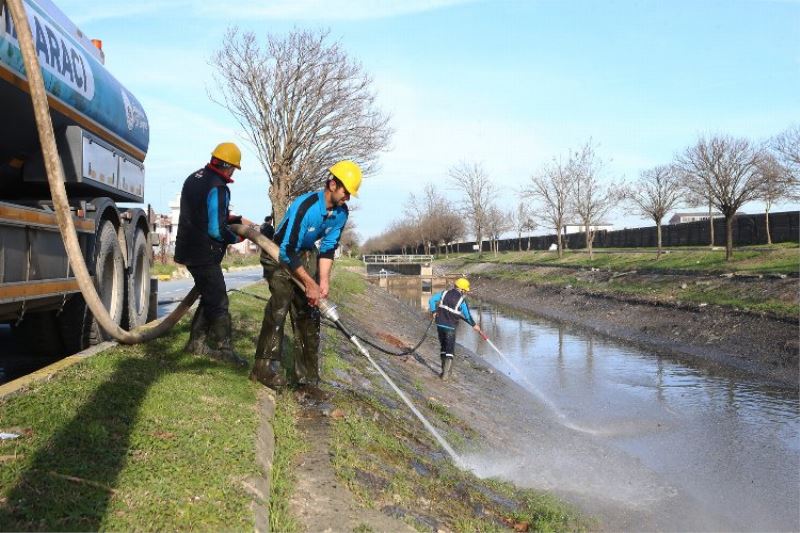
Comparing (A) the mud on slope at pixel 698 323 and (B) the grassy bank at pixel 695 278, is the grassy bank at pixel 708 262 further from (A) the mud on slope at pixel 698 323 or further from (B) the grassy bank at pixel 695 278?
(A) the mud on slope at pixel 698 323

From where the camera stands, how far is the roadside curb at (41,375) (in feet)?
17.7

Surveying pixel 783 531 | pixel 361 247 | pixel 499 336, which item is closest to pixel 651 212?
pixel 499 336

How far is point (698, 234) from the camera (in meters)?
49.7

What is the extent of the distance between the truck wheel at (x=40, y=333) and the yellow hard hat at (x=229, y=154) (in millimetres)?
2489

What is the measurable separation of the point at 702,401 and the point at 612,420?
2.90 metres

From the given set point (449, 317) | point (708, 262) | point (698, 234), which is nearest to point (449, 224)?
point (698, 234)

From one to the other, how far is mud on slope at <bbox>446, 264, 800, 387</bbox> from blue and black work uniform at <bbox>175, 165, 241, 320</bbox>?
45.3 feet

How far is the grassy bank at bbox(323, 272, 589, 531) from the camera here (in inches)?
210

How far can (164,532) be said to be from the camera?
143 inches

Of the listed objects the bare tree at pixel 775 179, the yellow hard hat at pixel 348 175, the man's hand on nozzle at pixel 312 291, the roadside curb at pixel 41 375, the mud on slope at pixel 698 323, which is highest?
the bare tree at pixel 775 179

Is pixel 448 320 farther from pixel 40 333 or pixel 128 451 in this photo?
pixel 128 451

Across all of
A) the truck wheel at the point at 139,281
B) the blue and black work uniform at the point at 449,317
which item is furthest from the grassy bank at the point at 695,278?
the truck wheel at the point at 139,281

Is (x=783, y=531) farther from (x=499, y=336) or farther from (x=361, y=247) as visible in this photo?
(x=361, y=247)

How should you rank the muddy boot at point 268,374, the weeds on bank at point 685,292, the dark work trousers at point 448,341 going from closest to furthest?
1. the muddy boot at point 268,374
2. the dark work trousers at point 448,341
3. the weeds on bank at point 685,292
